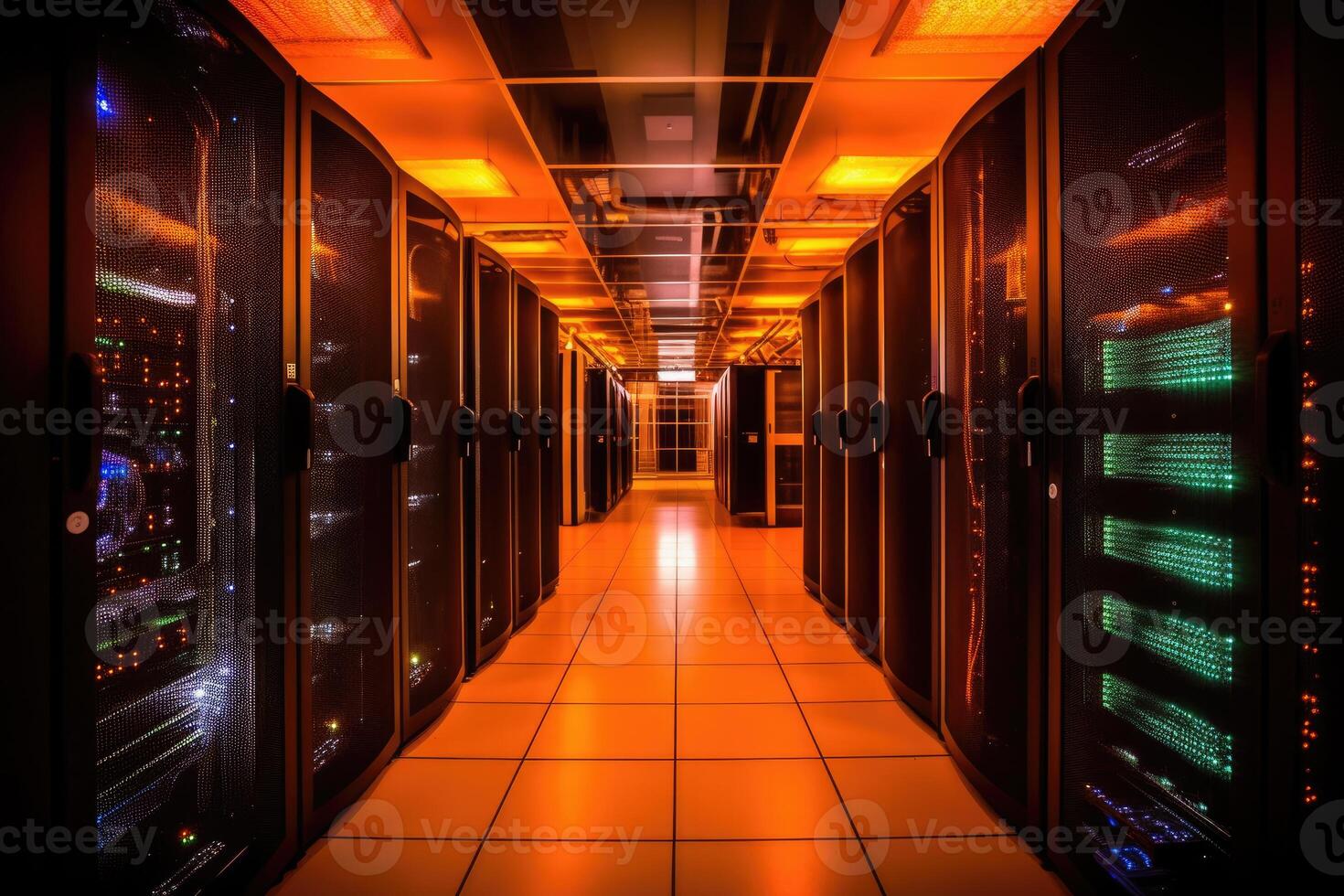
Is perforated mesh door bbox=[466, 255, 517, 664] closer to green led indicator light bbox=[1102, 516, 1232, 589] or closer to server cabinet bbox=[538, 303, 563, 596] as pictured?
server cabinet bbox=[538, 303, 563, 596]

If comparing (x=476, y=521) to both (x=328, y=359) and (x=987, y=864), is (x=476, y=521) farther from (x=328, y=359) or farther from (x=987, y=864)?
(x=987, y=864)

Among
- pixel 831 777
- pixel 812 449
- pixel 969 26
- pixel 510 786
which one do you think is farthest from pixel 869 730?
pixel 969 26

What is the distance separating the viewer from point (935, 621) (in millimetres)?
2062

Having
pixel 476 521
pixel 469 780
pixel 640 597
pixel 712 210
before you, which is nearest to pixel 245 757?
pixel 469 780

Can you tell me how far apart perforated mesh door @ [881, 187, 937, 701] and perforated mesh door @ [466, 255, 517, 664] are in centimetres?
187

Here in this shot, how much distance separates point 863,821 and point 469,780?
1230 millimetres

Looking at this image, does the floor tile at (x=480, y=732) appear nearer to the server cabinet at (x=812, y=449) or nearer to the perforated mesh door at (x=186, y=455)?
the perforated mesh door at (x=186, y=455)

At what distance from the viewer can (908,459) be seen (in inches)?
90.7
